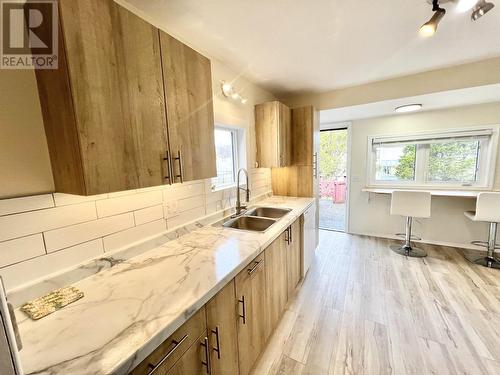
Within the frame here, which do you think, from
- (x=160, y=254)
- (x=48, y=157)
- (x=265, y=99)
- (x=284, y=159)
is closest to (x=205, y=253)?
(x=160, y=254)

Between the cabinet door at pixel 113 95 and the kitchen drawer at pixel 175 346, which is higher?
the cabinet door at pixel 113 95

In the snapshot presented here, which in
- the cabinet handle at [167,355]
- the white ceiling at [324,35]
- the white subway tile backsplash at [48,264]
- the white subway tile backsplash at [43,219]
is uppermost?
the white ceiling at [324,35]

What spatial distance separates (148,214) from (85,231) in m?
0.35

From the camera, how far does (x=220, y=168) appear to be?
230 centimetres

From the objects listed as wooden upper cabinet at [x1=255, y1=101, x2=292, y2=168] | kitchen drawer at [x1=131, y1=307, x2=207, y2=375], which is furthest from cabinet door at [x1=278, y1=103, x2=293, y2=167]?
kitchen drawer at [x1=131, y1=307, x2=207, y2=375]

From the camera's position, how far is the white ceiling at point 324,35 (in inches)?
53.2

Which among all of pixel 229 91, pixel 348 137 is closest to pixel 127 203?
pixel 229 91

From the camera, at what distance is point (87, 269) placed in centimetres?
106

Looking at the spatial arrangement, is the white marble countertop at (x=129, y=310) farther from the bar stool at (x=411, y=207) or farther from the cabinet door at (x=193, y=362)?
the bar stool at (x=411, y=207)

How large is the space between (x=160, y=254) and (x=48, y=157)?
738 mm

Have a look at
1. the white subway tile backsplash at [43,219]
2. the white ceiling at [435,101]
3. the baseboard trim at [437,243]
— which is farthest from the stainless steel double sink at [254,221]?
the baseboard trim at [437,243]

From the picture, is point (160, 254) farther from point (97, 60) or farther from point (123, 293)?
point (97, 60)

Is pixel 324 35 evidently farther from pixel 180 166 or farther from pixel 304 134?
pixel 180 166

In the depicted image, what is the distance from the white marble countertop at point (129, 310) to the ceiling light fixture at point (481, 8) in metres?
1.94
